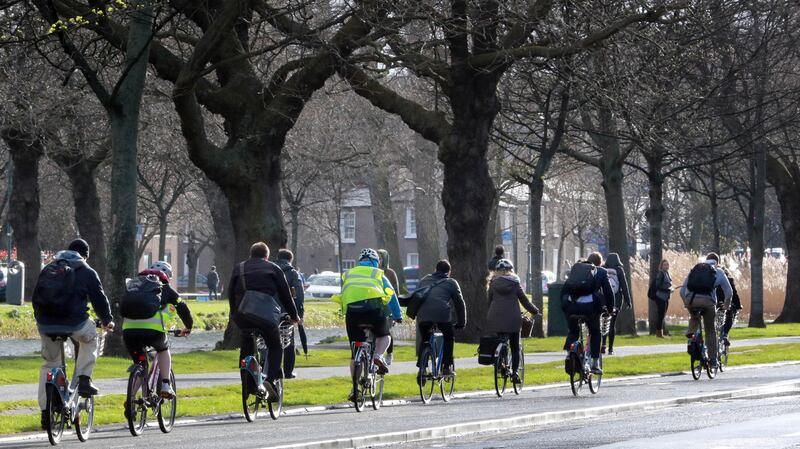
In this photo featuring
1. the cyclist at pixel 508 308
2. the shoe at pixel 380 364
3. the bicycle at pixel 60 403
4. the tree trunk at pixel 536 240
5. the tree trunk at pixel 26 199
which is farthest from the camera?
the tree trunk at pixel 26 199

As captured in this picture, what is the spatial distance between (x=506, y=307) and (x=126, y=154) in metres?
6.21

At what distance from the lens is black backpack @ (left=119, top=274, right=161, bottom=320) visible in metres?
14.5

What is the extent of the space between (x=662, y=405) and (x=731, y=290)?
5932 millimetres

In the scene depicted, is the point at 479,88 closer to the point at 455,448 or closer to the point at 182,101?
the point at 182,101

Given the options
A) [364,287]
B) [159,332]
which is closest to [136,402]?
[159,332]

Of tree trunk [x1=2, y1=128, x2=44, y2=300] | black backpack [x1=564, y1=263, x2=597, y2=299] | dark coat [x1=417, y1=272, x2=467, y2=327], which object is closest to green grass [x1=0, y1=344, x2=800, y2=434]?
dark coat [x1=417, y1=272, x2=467, y2=327]

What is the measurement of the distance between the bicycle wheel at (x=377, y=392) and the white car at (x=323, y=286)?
2337 inches

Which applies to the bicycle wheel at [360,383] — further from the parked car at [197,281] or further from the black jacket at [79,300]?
the parked car at [197,281]

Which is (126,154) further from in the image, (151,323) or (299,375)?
(151,323)

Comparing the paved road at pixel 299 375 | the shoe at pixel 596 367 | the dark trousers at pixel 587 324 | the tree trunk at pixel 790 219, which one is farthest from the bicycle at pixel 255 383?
the tree trunk at pixel 790 219

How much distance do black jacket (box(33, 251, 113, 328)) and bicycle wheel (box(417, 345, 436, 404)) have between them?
199 inches

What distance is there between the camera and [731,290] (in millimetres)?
23344

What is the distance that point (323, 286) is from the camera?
3125 inches

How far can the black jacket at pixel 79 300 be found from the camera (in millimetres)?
13828
